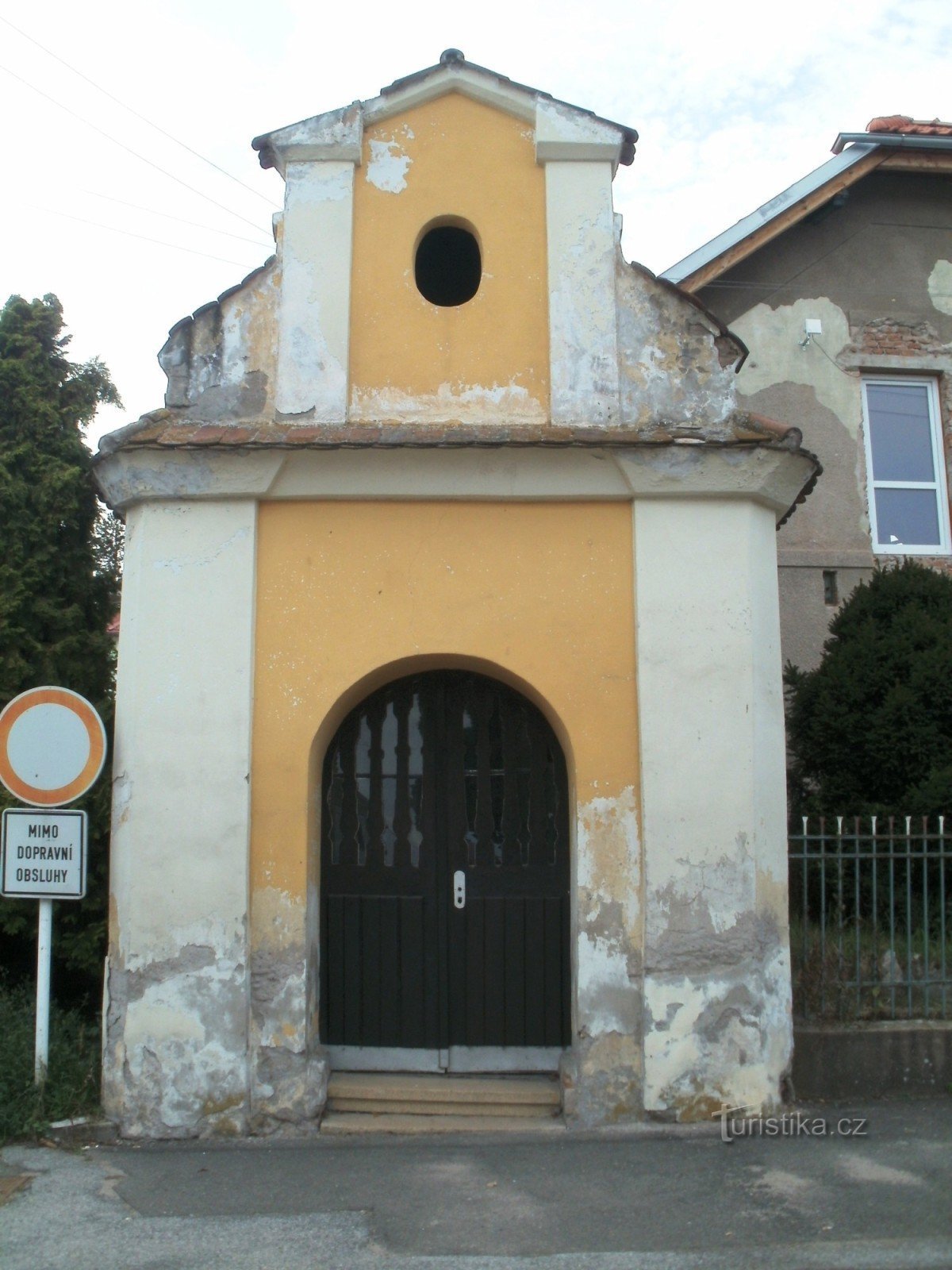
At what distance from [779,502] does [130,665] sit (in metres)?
3.84

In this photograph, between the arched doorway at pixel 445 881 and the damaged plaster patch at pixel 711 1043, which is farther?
the arched doorway at pixel 445 881

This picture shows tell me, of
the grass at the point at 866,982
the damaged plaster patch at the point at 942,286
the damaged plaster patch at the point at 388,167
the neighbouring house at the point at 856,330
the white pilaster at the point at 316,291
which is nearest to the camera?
the white pilaster at the point at 316,291

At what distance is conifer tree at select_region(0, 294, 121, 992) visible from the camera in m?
8.02

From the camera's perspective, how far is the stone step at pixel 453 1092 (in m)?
6.51

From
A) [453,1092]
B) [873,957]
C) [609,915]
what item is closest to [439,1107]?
[453,1092]

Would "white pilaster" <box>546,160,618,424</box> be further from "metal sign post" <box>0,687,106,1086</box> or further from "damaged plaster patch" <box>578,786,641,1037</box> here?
"metal sign post" <box>0,687,106,1086</box>

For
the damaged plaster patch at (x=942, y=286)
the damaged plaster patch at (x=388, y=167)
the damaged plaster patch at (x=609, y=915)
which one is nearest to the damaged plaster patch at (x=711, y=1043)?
the damaged plaster patch at (x=609, y=915)

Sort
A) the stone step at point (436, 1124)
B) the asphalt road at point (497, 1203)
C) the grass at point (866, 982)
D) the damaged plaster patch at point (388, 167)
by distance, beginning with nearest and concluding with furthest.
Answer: the asphalt road at point (497, 1203) → the stone step at point (436, 1124) → the grass at point (866, 982) → the damaged plaster patch at point (388, 167)

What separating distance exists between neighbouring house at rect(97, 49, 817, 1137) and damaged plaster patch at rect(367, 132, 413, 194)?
0.02 metres

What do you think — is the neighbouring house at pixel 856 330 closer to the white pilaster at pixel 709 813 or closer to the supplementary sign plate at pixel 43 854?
the white pilaster at pixel 709 813

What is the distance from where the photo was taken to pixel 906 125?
10.5 meters

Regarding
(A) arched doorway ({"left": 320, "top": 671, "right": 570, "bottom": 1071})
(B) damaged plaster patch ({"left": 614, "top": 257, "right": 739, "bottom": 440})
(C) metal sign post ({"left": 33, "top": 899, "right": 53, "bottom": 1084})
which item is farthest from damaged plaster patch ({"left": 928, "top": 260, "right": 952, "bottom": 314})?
(C) metal sign post ({"left": 33, "top": 899, "right": 53, "bottom": 1084})

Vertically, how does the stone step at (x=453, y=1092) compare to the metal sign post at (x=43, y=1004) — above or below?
below

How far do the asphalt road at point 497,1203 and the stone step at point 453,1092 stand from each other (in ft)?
1.04
